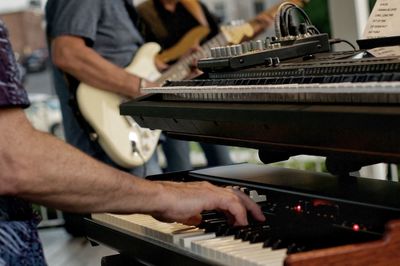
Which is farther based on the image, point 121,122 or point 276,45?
point 121,122

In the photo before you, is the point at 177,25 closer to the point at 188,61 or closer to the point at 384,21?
the point at 188,61

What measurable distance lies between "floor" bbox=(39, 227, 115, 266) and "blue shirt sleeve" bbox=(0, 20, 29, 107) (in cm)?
320

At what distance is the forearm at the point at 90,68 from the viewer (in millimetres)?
3570

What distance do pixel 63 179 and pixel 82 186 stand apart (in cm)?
4

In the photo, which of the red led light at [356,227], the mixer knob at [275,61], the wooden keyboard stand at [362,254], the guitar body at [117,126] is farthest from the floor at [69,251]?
the wooden keyboard stand at [362,254]

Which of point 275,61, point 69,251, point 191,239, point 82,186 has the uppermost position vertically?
point 275,61

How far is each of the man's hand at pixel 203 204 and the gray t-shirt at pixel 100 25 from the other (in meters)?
2.02

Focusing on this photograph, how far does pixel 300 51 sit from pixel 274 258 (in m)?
0.68

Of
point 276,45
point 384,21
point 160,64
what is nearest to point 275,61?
point 276,45

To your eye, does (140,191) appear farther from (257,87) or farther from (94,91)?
(94,91)

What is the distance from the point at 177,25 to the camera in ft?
14.2

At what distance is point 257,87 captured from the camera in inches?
62.2

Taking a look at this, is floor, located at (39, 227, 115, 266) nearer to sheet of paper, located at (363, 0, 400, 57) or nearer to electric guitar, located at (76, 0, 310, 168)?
electric guitar, located at (76, 0, 310, 168)

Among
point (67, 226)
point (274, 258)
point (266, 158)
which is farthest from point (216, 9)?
point (274, 258)
